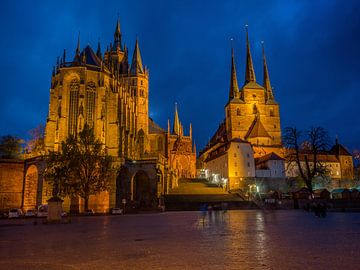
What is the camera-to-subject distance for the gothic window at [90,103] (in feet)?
166

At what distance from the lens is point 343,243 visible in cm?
959

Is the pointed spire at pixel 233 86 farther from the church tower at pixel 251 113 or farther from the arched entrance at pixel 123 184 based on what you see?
the arched entrance at pixel 123 184

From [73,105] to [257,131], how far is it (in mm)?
46777

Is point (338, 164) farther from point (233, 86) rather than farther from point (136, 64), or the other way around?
point (136, 64)

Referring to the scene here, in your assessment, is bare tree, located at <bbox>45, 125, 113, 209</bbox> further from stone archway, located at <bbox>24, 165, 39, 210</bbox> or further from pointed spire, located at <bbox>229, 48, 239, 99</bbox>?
pointed spire, located at <bbox>229, 48, 239, 99</bbox>


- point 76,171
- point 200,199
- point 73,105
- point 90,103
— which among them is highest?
point 90,103

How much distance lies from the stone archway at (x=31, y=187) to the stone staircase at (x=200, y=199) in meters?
19.4

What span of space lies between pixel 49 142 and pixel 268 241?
4477 cm

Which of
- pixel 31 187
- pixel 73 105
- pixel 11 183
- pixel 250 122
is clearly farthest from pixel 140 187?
pixel 250 122

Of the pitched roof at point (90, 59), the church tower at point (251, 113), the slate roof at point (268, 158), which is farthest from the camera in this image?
the church tower at point (251, 113)

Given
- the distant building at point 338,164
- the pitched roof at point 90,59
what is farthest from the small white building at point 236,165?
the pitched roof at point 90,59

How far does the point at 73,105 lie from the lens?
5078 centimetres

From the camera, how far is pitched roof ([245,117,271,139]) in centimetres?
8038

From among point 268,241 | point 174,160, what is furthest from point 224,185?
point 268,241
